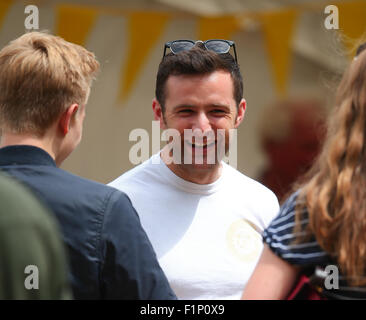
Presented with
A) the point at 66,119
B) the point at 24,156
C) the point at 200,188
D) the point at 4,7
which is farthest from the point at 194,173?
Result: the point at 4,7

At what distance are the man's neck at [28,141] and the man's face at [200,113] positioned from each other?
2.19 feet

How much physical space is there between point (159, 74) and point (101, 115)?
2767 mm

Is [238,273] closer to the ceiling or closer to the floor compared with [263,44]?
closer to the floor

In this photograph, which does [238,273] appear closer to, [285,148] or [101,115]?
[285,148]

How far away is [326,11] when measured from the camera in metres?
4.79

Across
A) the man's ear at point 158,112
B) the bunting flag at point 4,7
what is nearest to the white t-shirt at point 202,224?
the man's ear at point 158,112

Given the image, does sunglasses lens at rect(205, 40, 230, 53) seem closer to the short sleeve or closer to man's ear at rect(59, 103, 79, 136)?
man's ear at rect(59, 103, 79, 136)

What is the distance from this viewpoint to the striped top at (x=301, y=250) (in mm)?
1399

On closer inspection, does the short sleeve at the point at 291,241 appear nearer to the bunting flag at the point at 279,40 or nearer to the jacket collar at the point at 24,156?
the jacket collar at the point at 24,156

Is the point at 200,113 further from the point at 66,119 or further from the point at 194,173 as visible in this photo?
the point at 66,119

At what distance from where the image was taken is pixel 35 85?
5.67ft

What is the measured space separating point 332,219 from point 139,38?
381 centimetres

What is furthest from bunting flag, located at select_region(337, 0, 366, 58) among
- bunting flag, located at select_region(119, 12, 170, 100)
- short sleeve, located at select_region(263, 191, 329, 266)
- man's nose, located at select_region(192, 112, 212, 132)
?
short sleeve, located at select_region(263, 191, 329, 266)

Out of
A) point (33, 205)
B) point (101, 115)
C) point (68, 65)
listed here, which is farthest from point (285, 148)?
point (33, 205)
